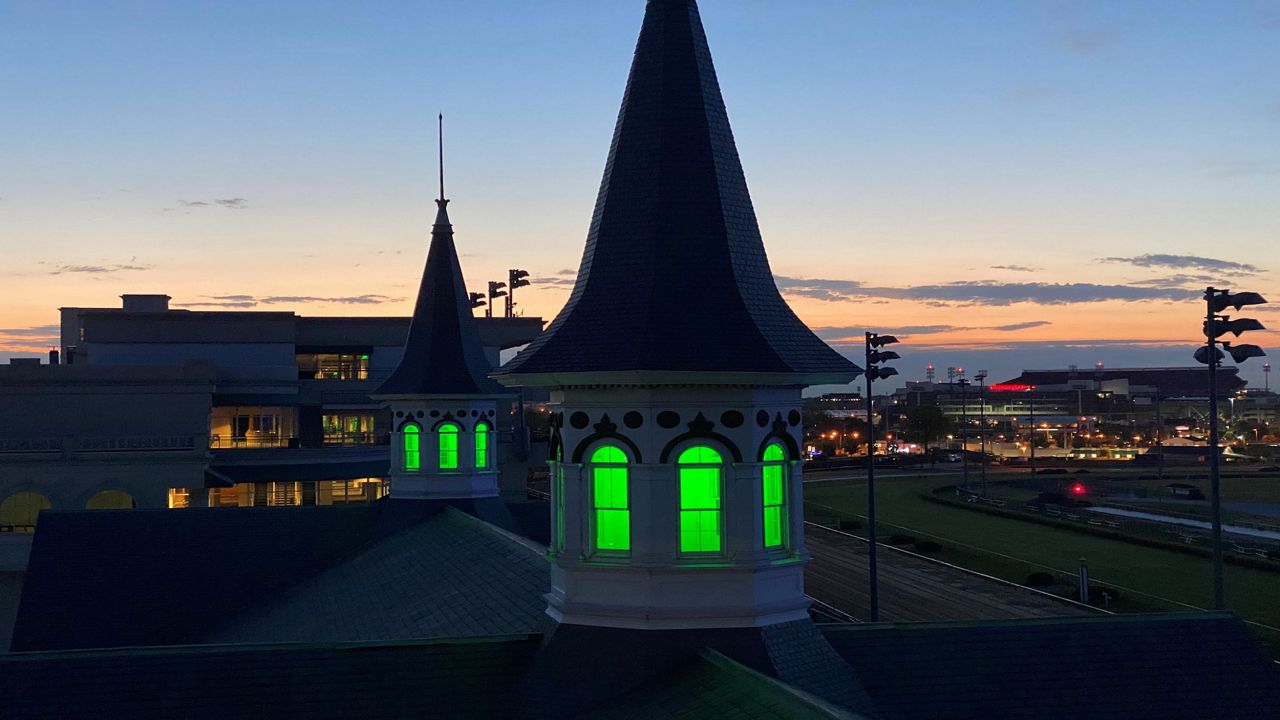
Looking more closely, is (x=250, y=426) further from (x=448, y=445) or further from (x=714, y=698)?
(x=714, y=698)

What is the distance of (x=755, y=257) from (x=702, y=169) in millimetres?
1402

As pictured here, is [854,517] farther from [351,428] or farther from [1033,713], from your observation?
[1033,713]

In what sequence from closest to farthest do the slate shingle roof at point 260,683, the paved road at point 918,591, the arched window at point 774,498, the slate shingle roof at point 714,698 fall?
the slate shingle roof at point 714,698
the slate shingle roof at point 260,683
the arched window at point 774,498
the paved road at point 918,591

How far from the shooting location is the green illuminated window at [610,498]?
48.3 ft

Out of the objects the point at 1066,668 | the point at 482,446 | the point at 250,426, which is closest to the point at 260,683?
the point at 1066,668

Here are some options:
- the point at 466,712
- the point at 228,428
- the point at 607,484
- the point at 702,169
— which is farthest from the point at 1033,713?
the point at 228,428

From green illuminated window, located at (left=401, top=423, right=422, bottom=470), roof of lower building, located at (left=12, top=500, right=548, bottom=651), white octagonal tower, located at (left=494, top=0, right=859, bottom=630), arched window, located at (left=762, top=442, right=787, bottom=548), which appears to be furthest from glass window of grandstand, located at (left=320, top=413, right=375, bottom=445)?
arched window, located at (left=762, top=442, right=787, bottom=548)

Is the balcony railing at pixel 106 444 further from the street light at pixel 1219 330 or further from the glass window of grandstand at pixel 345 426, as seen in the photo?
the street light at pixel 1219 330

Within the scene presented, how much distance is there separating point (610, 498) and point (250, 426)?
63.6m

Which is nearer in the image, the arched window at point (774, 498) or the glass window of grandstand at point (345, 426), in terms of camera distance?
the arched window at point (774, 498)

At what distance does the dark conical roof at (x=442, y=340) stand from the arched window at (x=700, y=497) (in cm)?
2080

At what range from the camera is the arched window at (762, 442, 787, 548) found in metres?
15.0

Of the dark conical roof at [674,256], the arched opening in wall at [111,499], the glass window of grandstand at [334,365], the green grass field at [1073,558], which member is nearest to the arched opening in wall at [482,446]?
the dark conical roof at [674,256]

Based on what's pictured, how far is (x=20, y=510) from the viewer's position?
172 ft
